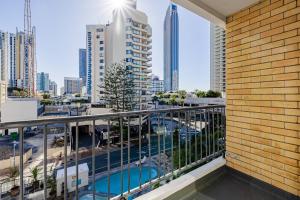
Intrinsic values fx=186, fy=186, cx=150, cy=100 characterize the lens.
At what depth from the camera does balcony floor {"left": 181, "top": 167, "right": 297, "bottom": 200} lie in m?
2.08

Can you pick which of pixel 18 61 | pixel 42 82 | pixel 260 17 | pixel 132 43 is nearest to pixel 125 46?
pixel 132 43

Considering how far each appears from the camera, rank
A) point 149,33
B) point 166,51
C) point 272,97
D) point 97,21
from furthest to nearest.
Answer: point 166,51 < point 97,21 < point 149,33 < point 272,97

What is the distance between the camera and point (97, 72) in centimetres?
4031

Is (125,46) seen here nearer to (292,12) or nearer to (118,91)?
(118,91)

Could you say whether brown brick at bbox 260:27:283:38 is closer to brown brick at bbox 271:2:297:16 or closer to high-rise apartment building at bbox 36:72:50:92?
brown brick at bbox 271:2:297:16

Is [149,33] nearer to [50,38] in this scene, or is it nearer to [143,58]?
[143,58]

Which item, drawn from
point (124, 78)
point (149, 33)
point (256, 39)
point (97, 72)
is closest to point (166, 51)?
point (149, 33)

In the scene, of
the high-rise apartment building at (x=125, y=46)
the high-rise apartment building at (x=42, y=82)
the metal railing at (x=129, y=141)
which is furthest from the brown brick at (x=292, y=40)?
the high-rise apartment building at (x=42, y=82)

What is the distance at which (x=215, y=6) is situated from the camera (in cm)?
240

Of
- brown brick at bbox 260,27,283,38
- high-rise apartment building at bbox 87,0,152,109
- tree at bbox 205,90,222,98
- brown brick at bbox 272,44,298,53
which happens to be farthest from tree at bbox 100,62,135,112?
brown brick at bbox 272,44,298,53

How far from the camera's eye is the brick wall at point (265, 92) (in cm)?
193

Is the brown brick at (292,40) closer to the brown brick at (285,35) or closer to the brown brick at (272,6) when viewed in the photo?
A: the brown brick at (285,35)

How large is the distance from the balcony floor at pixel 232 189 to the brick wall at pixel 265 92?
0.31 ft

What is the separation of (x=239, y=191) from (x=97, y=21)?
49044 mm
